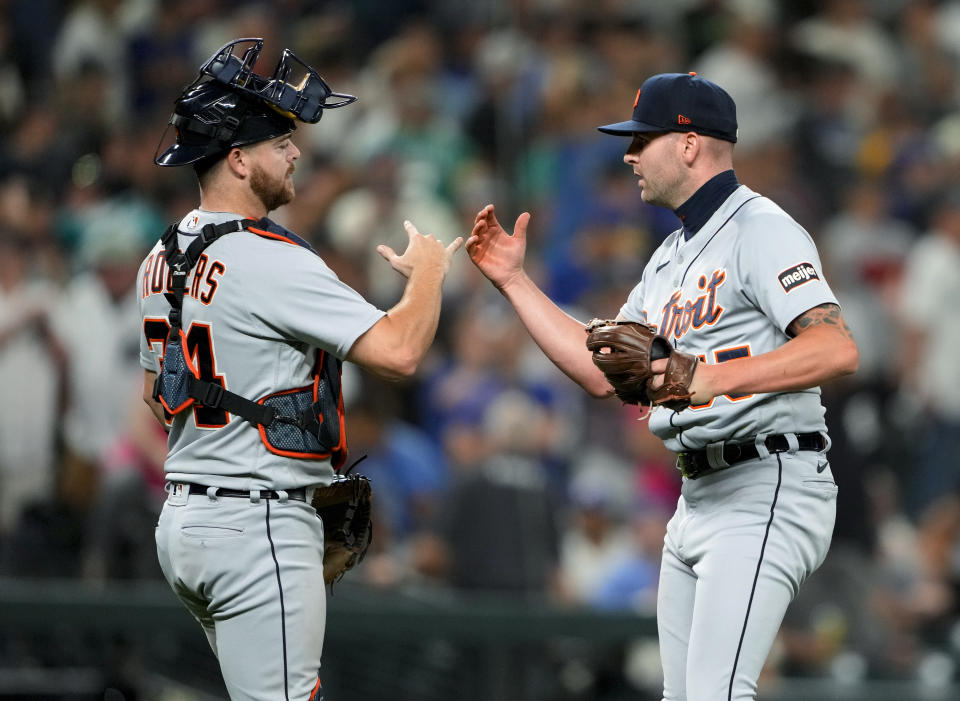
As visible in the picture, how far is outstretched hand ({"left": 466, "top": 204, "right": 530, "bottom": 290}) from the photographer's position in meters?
3.99

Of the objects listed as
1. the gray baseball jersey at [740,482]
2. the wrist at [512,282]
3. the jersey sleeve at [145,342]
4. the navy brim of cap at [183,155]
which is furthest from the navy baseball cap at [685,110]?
the jersey sleeve at [145,342]

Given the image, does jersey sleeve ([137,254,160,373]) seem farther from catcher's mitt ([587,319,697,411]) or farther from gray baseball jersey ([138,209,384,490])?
catcher's mitt ([587,319,697,411])

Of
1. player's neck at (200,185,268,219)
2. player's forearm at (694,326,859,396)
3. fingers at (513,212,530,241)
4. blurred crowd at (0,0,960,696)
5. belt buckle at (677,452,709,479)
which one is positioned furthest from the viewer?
blurred crowd at (0,0,960,696)

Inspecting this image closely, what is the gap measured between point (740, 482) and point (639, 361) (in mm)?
454

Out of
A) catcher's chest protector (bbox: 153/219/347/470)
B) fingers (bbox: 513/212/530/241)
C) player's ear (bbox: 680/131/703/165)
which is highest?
player's ear (bbox: 680/131/703/165)

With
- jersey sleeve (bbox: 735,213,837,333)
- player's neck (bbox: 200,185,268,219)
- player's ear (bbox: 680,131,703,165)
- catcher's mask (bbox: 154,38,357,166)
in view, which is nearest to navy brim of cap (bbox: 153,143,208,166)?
catcher's mask (bbox: 154,38,357,166)

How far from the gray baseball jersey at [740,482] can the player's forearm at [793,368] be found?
0.10 m

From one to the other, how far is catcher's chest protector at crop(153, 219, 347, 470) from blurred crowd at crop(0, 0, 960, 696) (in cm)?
Answer: 367

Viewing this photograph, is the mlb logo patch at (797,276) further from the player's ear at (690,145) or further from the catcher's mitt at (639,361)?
the player's ear at (690,145)

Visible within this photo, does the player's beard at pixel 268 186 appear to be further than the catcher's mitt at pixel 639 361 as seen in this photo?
Yes

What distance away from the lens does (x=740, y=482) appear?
342 cm

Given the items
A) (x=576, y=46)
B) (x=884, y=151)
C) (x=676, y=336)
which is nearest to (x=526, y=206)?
(x=576, y=46)

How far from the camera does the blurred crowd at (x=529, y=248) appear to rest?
23.4 ft

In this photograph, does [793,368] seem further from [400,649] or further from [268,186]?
[400,649]
